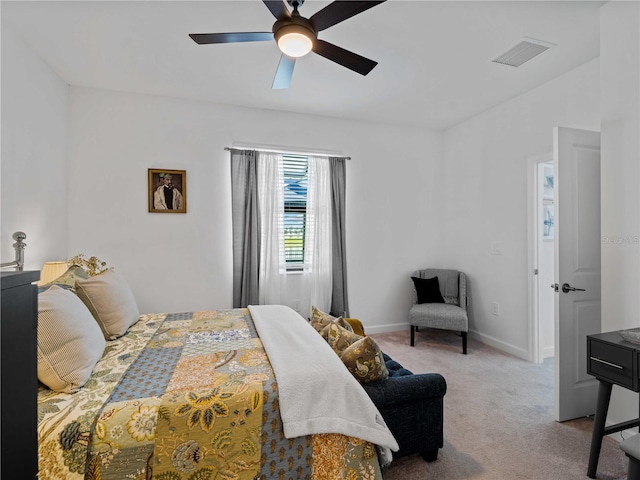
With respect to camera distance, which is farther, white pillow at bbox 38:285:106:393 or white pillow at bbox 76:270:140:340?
white pillow at bbox 76:270:140:340

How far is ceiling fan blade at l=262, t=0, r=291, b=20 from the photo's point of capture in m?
1.64

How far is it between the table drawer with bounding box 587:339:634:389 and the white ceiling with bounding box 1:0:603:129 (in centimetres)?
213

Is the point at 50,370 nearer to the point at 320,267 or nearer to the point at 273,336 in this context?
the point at 273,336

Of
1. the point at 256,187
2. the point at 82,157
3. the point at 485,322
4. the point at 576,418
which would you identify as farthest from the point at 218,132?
the point at 576,418

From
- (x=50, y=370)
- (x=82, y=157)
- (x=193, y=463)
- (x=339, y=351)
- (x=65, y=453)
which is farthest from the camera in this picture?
(x=82, y=157)

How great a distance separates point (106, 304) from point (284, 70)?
76.2 inches

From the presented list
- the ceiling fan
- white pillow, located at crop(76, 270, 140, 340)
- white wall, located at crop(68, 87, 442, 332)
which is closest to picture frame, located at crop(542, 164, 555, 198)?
white wall, located at crop(68, 87, 442, 332)

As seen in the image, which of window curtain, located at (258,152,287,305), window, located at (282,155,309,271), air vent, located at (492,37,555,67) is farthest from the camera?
window, located at (282,155,309,271)

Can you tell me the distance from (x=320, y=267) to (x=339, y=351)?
2.16 metres

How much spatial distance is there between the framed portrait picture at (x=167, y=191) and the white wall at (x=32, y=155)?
0.78 meters

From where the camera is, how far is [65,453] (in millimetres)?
1244

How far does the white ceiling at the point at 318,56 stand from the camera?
7.34 ft

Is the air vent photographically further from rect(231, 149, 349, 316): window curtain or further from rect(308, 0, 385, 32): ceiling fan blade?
rect(231, 149, 349, 316): window curtain

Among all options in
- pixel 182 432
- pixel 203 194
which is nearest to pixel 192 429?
pixel 182 432
